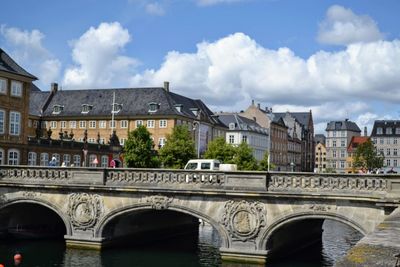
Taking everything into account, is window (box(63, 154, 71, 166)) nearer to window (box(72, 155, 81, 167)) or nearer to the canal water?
window (box(72, 155, 81, 167))

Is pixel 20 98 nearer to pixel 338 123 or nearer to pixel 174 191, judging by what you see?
pixel 174 191

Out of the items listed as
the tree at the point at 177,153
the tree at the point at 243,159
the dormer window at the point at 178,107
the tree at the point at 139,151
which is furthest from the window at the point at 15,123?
the dormer window at the point at 178,107

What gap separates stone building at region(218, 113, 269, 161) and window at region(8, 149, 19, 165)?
2218 inches

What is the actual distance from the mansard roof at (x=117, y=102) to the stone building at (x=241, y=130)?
14623 mm

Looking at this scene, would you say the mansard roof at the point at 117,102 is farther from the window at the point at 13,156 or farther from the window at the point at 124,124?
the window at the point at 13,156

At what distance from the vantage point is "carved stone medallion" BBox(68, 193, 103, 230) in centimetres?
2873

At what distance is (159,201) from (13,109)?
81.5ft

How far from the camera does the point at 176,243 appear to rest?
34.9m

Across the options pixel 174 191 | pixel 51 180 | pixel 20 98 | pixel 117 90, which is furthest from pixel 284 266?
pixel 117 90

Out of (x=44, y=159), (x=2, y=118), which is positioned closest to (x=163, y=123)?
(x=44, y=159)

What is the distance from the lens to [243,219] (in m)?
26.0

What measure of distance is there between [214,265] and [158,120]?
182ft

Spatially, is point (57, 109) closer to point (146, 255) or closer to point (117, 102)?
point (117, 102)

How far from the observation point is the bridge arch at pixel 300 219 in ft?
78.2
